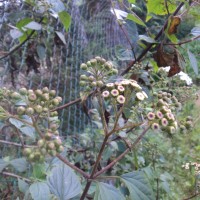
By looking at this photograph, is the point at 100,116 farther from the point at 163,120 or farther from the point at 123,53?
the point at 123,53

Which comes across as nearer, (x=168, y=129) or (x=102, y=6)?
(x=168, y=129)

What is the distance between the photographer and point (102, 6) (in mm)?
3605

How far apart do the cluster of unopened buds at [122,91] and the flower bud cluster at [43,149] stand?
0.17 meters

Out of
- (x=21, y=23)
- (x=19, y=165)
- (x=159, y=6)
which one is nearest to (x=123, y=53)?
(x=159, y=6)

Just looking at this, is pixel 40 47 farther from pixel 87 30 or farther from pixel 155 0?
pixel 87 30

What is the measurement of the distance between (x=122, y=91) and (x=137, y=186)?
0.79ft

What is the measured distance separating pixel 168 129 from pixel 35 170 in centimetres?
33

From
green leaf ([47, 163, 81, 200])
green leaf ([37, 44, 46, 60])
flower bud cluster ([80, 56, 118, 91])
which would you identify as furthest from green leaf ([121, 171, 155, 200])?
green leaf ([37, 44, 46, 60])

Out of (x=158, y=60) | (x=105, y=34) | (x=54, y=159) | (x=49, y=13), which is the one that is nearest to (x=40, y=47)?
(x=49, y=13)

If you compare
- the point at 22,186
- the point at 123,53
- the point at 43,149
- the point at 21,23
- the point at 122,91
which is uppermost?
the point at 21,23

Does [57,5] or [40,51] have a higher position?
[57,5]

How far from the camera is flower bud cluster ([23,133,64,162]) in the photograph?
0.62m

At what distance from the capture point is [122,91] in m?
0.75

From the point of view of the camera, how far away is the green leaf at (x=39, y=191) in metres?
0.71
